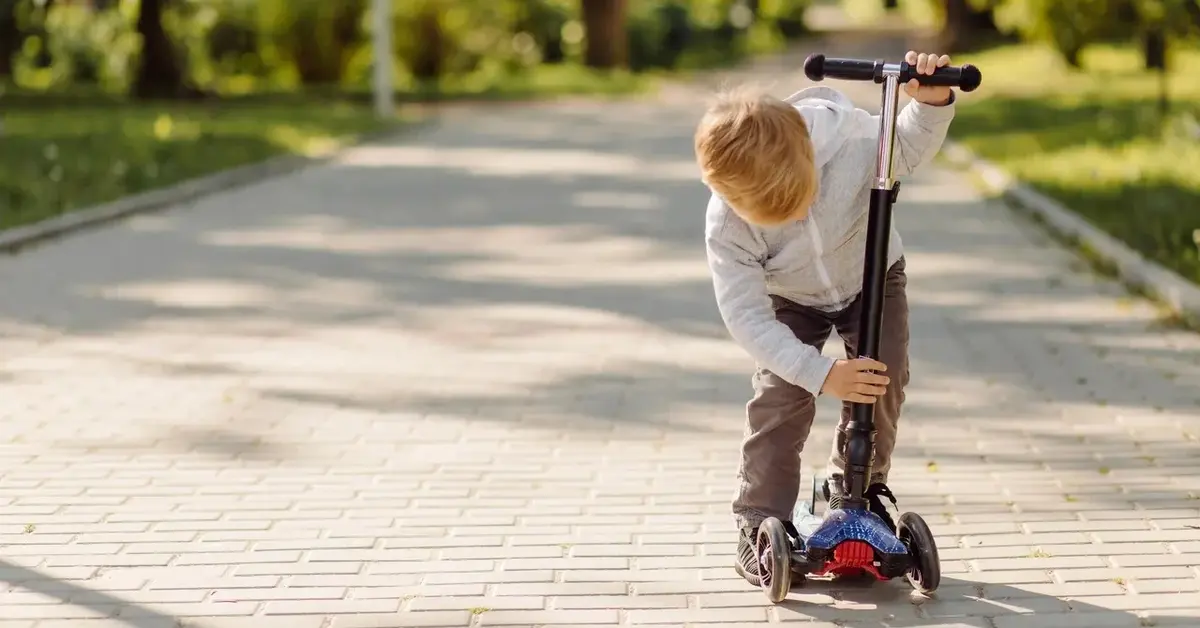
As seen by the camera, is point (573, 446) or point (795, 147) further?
point (573, 446)

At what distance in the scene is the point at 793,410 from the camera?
4.55m

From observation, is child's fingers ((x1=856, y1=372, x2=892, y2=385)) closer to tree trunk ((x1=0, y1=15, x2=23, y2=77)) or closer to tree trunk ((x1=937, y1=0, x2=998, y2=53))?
tree trunk ((x1=0, y1=15, x2=23, y2=77))

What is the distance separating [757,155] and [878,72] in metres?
0.43

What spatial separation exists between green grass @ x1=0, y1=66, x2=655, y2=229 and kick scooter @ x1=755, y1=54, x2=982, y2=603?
9.93m

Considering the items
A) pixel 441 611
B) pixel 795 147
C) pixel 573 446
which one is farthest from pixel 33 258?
pixel 795 147

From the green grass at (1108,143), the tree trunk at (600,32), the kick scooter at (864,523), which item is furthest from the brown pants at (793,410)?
the tree trunk at (600,32)

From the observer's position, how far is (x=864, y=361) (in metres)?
4.22

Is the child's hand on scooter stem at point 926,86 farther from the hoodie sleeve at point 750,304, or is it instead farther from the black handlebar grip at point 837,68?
the hoodie sleeve at point 750,304

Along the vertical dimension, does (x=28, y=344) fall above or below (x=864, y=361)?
below

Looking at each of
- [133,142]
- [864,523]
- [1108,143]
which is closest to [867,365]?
[864,523]

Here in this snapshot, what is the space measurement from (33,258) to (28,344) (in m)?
3.42

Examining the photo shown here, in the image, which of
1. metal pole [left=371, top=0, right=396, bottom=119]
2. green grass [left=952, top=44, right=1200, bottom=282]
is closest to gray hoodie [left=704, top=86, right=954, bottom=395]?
green grass [left=952, top=44, right=1200, bottom=282]

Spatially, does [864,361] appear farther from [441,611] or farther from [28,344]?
[28,344]

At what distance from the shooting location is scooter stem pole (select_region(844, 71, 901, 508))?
13.7 ft
